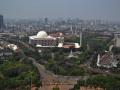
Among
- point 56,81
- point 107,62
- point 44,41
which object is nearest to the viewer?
point 56,81

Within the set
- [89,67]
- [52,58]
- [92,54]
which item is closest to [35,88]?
[89,67]

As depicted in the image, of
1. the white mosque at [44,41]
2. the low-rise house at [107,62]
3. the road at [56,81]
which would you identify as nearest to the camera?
the road at [56,81]

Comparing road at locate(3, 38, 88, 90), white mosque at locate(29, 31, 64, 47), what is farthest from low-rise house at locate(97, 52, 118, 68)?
white mosque at locate(29, 31, 64, 47)

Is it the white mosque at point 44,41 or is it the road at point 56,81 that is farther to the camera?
the white mosque at point 44,41

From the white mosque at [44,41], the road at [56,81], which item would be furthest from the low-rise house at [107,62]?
the white mosque at [44,41]

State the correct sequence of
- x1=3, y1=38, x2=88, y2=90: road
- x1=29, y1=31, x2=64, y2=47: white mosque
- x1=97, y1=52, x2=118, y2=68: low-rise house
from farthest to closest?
x1=29, y1=31, x2=64, y2=47: white mosque → x1=97, y1=52, x2=118, y2=68: low-rise house → x1=3, y1=38, x2=88, y2=90: road

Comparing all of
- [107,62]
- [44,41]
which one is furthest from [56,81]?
[44,41]

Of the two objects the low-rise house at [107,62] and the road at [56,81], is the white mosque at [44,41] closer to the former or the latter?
the low-rise house at [107,62]

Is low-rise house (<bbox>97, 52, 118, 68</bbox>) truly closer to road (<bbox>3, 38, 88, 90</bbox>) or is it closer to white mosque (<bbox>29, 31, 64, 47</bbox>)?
road (<bbox>3, 38, 88, 90</bbox>)

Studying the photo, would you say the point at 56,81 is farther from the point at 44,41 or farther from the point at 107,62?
the point at 44,41

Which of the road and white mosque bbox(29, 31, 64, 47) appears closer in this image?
the road

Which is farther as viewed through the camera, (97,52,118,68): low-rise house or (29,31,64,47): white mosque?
(29,31,64,47): white mosque

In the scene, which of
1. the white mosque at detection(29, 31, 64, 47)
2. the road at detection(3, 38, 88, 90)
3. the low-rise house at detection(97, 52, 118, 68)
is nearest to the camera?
the road at detection(3, 38, 88, 90)
